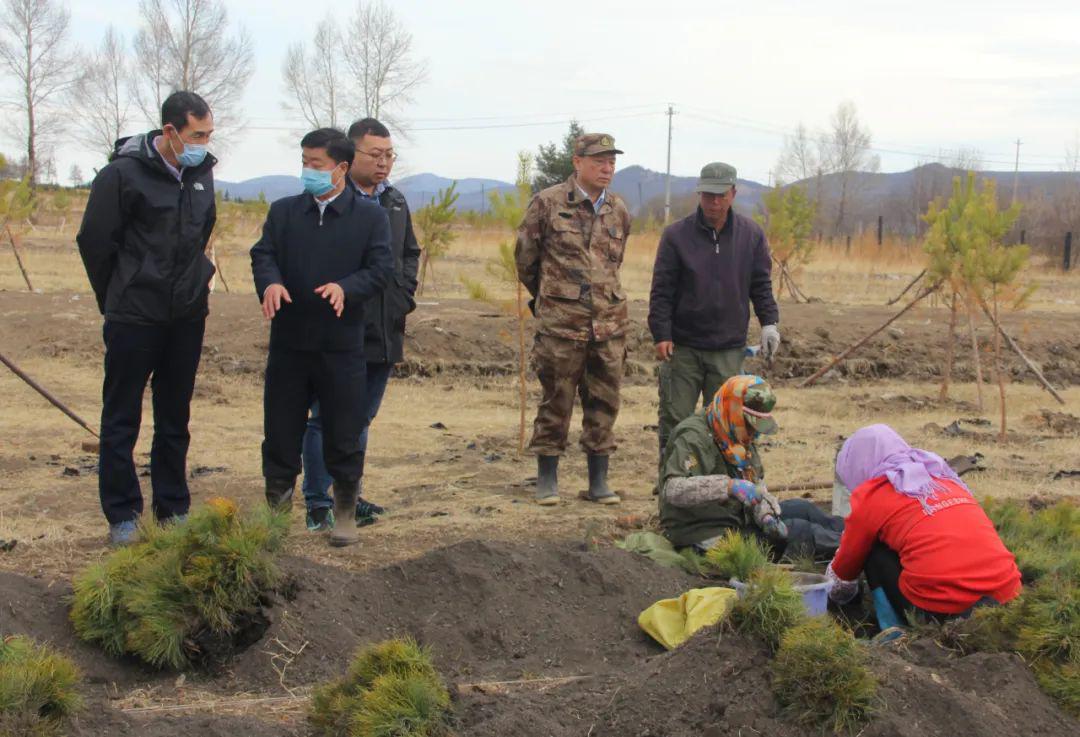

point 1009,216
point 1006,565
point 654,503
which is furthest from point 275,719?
point 1009,216

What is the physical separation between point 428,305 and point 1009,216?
25.2ft

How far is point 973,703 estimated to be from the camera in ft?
11.0

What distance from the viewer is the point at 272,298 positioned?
206 inches

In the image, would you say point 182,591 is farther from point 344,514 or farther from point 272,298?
point 344,514

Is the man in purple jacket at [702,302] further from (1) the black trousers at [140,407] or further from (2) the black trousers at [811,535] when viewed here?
(1) the black trousers at [140,407]

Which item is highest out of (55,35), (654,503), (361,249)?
(55,35)

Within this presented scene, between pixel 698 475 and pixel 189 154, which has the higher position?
pixel 189 154

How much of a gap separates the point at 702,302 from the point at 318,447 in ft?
7.76

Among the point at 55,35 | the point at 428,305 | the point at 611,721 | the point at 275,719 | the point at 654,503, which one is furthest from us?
the point at 55,35

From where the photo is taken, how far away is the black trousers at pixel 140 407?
213 inches

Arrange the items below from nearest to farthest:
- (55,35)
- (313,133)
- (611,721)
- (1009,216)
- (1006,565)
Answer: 1. (611,721)
2. (1006,565)
3. (313,133)
4. (1009,216)
5. (55,35)

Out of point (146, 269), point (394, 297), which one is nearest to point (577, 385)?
point (394, 297)

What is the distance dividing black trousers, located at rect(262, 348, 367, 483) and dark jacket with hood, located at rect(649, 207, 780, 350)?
2.02 meters

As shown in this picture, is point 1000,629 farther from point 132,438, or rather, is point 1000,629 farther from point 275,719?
point 132,438
